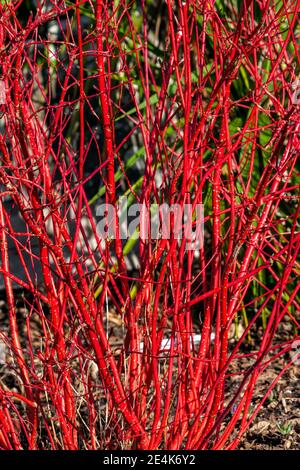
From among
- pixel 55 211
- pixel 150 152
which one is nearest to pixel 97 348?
pixel 55 211

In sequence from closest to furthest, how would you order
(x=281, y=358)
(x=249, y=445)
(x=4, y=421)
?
(x=4, y=421), (x=249, y=445), (x=281, y=358)

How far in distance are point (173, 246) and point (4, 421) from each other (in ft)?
2.53

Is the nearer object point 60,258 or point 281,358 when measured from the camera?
point 60,258

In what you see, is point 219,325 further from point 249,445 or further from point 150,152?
point 249,445

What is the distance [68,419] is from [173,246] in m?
0.64

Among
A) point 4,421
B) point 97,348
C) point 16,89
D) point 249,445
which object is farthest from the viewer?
point 249,445

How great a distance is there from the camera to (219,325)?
216 centimetres

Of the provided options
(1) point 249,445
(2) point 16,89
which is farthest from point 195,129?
(1) point 249,445

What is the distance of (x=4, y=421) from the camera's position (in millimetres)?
2295

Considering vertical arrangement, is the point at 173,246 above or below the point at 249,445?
above

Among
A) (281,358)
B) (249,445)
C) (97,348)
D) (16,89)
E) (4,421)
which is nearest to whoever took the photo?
(16,89)
